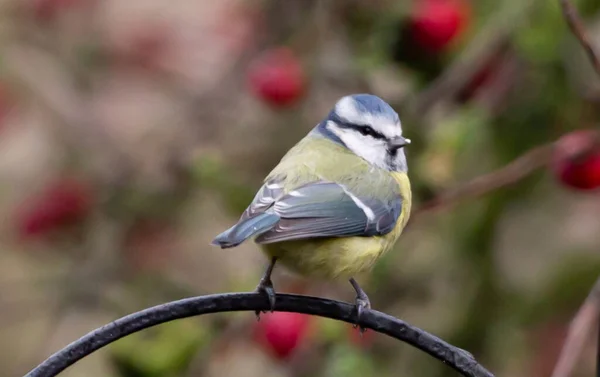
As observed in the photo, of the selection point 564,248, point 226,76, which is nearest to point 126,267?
point 226,76

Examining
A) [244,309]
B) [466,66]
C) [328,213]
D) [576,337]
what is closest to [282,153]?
[466,66]

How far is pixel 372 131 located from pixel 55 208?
25.5 inches

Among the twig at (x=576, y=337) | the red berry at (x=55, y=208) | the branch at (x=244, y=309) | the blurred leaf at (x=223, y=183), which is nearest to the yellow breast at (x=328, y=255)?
the branch at (x=244, y=309)

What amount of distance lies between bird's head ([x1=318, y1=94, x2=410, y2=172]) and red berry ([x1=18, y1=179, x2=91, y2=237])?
55 cm

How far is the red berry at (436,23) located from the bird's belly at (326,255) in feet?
1.71

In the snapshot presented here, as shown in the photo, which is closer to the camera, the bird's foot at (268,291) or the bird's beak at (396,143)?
the bird's foot at (268,291)

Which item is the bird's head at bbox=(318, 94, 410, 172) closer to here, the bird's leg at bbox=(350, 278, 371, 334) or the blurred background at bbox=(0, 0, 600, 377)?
the blurred background at bbox=(0, 0, 600, 377)

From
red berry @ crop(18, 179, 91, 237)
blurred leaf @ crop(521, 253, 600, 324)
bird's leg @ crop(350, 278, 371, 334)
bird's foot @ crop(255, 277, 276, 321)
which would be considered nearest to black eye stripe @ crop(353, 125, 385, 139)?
bird's leg @ crop(350, 278, 371, 334)

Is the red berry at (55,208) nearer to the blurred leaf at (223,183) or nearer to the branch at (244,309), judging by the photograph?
the blurred leaf at (223,183)

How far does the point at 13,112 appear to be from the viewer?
181 cm

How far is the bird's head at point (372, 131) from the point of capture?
1.21 m

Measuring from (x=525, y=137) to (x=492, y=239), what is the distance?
18 centimetres

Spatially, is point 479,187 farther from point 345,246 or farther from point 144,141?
point 144,141

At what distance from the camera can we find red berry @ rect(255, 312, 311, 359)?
4.26 ft
